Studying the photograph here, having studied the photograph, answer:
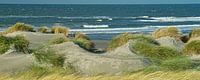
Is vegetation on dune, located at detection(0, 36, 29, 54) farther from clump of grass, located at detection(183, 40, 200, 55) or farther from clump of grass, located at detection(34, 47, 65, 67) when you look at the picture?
clump of grass, located at detection(183, 40, 200, 55)

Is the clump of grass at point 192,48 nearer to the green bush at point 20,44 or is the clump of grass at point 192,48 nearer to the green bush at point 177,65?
the green bush at point 20,44

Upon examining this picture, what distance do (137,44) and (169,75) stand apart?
36.3 ft

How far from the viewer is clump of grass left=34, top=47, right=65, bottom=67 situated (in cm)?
1344

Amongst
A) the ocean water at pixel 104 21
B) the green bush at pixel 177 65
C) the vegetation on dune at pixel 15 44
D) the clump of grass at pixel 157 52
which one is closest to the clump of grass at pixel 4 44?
the vegetation on dune at pixel 15 44

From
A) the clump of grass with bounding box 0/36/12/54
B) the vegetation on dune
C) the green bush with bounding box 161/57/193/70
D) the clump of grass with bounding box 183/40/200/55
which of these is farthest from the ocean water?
the green bush with bounding box 161/57/193/70

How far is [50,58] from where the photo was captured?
534 inches

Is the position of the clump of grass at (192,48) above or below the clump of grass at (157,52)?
below

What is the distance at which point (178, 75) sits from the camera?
303 inches

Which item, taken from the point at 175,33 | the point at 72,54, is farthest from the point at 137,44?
the point at 175,33

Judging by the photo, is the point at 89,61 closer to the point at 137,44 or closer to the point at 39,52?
the point at 39,52

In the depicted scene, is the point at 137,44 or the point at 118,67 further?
the point at 137,44

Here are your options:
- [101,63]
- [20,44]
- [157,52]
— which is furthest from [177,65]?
[20,44]

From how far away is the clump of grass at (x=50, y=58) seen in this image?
1344 centimetres

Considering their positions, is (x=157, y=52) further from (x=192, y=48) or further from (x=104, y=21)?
(x=104, y=21)
